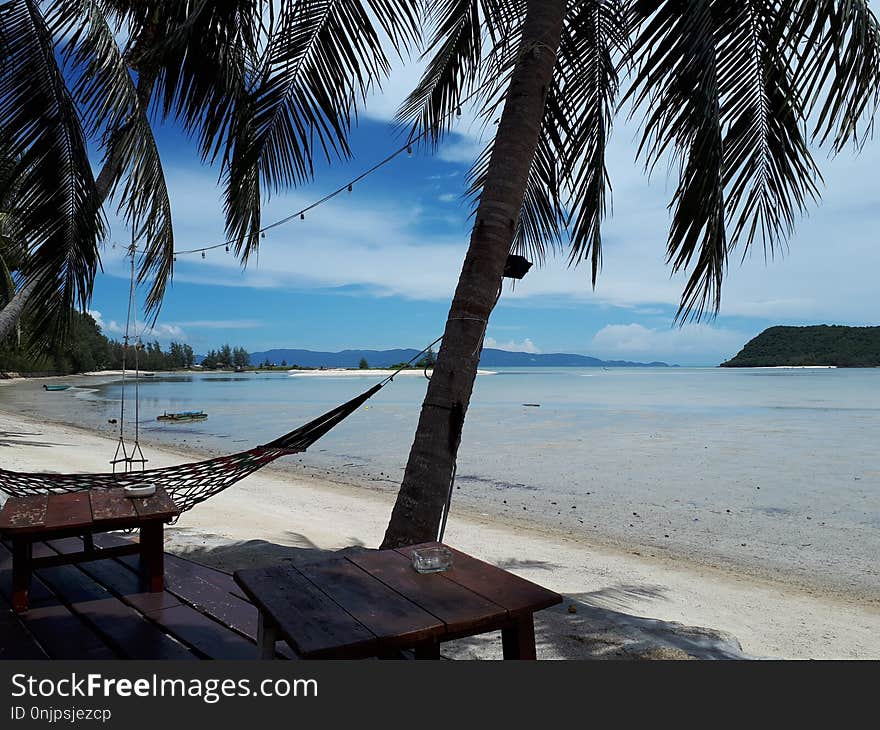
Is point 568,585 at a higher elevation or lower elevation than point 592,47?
lower

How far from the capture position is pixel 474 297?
256 centimetres

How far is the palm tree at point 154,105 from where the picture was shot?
9.75 feet

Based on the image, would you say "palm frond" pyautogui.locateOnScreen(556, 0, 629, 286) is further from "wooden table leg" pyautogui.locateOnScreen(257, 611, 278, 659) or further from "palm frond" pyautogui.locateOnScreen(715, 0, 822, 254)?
"wooden table leg" pyautogui.locateOnScreen(257, 611, 278, 659)

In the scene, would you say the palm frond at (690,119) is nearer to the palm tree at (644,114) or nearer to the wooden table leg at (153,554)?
the palm tree at (644,114)

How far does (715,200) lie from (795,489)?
20.3 feet

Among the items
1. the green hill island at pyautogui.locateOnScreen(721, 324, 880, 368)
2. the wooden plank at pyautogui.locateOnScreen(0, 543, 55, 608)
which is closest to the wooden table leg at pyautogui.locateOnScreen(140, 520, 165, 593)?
the wooden plank at pyautogui.locateOnScreen(0, 543, 55, 608)

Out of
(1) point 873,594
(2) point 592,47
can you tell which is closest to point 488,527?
(1) point 873,594

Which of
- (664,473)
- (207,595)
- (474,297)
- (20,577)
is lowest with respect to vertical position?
(664,473)

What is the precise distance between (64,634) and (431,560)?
1285 millimetres

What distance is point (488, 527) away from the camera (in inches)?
226

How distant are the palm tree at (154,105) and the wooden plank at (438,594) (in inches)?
83.5

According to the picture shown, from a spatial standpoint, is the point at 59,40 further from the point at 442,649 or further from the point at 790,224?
the point at 790,224

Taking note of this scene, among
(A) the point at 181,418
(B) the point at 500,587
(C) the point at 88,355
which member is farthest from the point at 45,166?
(C) the point at 88,355

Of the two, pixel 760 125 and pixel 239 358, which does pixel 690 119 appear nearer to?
pixel 760 125
